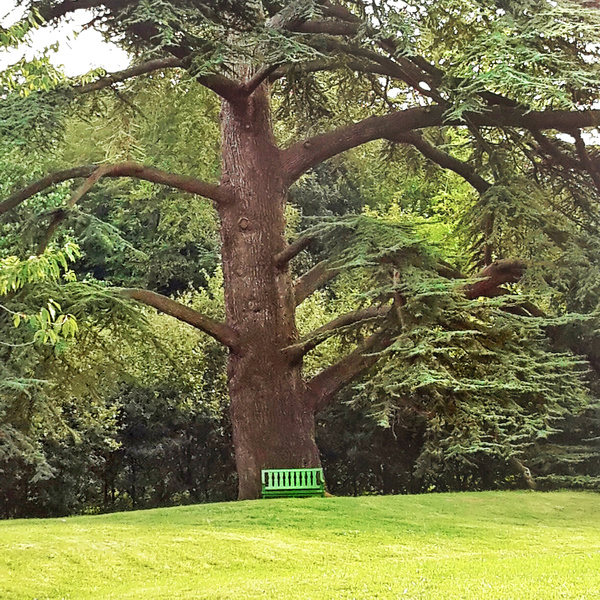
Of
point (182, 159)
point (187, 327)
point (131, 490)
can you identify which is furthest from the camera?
point (131, 490)

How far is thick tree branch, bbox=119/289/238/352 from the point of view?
14.1 metres

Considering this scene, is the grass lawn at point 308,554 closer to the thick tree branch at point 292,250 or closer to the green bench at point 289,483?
the green bench at point 289,483

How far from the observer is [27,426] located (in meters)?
14.5

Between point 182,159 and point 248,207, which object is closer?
point 248,207

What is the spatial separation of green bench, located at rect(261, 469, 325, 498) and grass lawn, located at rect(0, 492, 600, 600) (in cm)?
54

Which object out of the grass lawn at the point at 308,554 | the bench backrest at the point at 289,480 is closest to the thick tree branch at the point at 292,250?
the bench backrest at the point at 289,480

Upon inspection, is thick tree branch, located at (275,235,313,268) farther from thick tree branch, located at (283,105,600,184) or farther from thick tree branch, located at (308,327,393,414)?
thick tree branch, located at (308,327,393,414)

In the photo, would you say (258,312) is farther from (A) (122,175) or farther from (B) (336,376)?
(A) (122,175)

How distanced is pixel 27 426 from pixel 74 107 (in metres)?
5.43

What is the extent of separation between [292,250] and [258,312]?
1.24m

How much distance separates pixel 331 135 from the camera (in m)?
15.0

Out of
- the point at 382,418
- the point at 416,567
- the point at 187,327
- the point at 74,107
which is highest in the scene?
the point at 74,107

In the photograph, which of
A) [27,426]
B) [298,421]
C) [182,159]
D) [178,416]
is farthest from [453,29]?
[178,416]

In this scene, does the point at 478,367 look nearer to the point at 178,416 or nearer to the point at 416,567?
the point at 416,567
